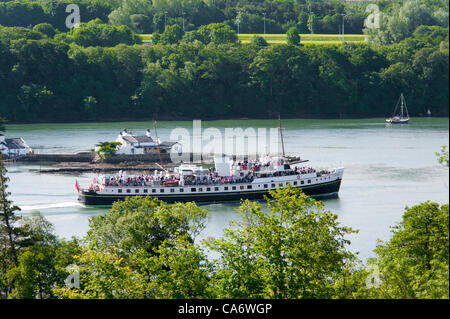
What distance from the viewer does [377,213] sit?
135 ft

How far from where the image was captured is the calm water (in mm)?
41469

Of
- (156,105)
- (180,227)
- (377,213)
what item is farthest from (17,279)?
(156,105)

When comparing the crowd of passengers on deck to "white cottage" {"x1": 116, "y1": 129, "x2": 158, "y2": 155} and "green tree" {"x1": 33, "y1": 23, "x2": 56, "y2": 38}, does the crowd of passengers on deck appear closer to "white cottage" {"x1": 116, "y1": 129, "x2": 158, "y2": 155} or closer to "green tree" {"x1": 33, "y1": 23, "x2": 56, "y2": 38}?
"white cottage" {"x1": 116, "y1": 129, "x2": 158, "y2": 155}

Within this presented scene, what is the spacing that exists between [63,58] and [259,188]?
63464mm

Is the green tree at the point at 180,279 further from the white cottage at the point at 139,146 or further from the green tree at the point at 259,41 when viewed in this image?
the green tree at the point at 259,41

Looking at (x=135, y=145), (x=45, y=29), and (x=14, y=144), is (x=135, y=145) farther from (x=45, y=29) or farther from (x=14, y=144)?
(x=45, y=29)

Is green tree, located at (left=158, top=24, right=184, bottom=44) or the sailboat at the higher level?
green tree, located at (left=158, top=24, right=184, bottom=44)

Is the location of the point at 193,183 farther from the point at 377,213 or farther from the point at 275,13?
the point at 275,13

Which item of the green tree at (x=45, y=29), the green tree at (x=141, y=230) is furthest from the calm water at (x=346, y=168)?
the green tree at (x=45, y=29)

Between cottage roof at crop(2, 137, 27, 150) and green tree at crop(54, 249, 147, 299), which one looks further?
cottage roof at crop(2, 137, 27, 150)

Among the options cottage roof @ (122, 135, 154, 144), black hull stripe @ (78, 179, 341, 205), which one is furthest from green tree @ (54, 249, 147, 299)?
cottage roof @ (122, 135, 154, 144)

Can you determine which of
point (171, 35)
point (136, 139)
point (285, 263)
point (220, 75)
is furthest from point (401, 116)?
point (285, 263)

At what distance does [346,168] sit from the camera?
58.0 meters

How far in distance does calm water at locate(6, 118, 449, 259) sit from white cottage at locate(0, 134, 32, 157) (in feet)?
5.77
